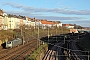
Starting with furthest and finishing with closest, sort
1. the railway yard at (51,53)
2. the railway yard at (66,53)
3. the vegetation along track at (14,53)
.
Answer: the railway yard at (66,53), the railway yard at (51,53), the vegetation along track at (14,53)

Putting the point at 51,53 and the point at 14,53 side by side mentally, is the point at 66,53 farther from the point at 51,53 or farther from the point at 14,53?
the point at 14,53

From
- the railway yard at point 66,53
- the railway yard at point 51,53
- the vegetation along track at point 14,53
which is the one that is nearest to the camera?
the vegetation along track at point 14,53

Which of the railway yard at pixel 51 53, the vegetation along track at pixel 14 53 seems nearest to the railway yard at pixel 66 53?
the railway yard at pixel 51 53

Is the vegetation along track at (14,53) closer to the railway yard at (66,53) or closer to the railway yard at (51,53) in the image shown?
the railway yard at (51,53)

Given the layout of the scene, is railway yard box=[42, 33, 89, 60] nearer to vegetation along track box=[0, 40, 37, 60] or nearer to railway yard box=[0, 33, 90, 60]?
railway yard box=[0, 33, 90, 60]

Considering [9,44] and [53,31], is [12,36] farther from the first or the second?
[53,31]

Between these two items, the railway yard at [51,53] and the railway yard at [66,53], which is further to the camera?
the railway yard at [66,53]

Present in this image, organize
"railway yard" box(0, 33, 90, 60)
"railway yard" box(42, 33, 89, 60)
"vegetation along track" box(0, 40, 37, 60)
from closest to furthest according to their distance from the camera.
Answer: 1. "vegetation along track" box(0, 40, 37, 60)
2. "railway yard" box(0, 33, 90, 60)
3. "railway yard" box(42, 33, 89, 60)

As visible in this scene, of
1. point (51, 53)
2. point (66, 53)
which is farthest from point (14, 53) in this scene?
point (66, 53)

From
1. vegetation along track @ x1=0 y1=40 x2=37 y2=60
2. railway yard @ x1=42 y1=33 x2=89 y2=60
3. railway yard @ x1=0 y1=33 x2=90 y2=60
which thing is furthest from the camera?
railway yard @ x1=42 y1=33 x2=89 y2=60

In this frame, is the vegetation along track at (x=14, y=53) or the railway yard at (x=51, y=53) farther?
the railway yard at (x=51, y=53)

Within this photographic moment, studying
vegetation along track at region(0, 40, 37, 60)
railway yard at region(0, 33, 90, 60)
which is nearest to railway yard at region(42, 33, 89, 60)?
railway yard at region(0, 33, 90, 60)

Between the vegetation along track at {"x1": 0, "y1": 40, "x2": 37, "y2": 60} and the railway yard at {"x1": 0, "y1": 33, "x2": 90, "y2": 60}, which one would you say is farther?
the railway yard at {"x1": 0, "y1": 33, "x2": 90, "y2": 60}

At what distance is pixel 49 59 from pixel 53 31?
5611 centimetres
